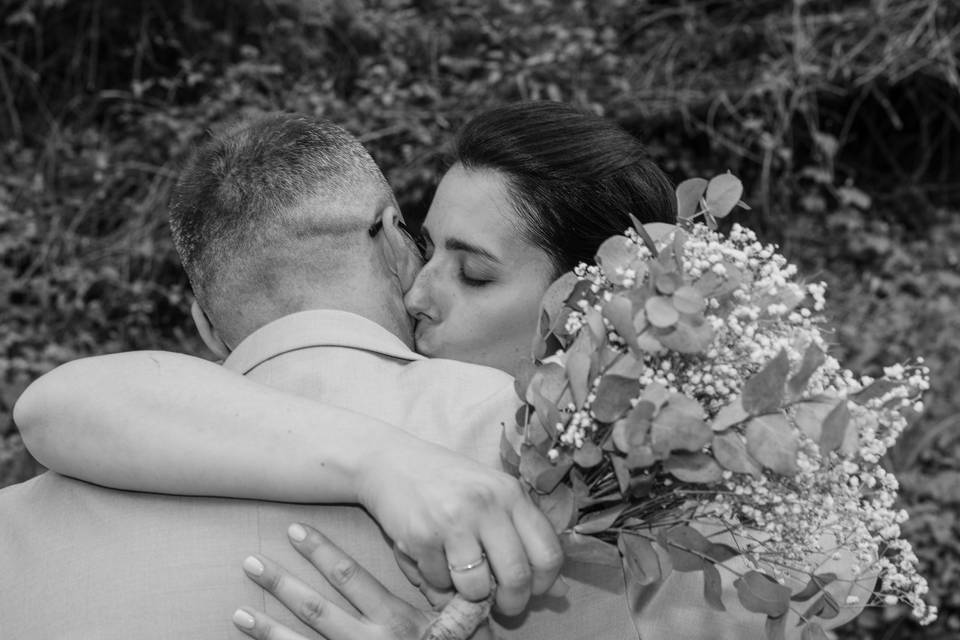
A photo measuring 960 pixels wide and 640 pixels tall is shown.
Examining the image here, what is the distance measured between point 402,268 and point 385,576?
0.82m

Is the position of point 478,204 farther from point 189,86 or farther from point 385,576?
point 189,86

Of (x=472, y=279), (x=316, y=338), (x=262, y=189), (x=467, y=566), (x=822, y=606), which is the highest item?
(x=262, y=189)

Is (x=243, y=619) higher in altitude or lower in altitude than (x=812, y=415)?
lower

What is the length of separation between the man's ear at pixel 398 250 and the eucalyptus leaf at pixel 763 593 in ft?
3.11

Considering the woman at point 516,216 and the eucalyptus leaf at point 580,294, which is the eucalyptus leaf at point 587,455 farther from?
the woman at point 516,216

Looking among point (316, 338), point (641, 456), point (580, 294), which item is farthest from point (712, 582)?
point (316, 338)

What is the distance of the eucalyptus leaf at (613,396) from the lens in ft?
5.31

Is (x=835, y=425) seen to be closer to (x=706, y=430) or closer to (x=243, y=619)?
(x=706, y=430)

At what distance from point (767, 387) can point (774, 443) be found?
0.24ft

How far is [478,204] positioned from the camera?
269 centimetres

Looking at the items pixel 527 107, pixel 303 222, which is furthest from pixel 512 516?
pixel 527 107

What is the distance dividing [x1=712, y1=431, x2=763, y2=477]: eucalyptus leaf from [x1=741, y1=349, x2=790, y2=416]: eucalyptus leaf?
2.1 inches

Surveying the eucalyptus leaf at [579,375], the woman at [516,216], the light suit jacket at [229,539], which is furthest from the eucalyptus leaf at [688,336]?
the woman at [516,216]

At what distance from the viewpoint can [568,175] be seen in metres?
2.73
